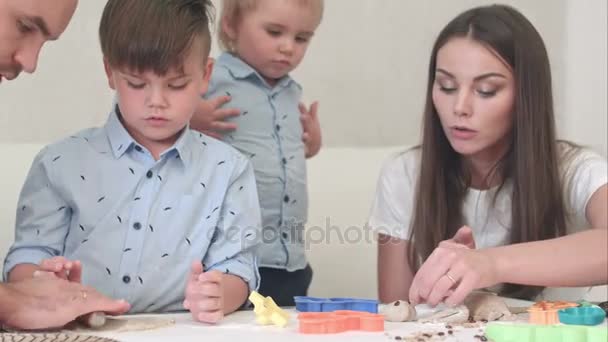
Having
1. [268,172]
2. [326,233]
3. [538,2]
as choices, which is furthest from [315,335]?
[538,2]

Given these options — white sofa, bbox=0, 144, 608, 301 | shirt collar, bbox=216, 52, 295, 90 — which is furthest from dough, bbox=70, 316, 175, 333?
white sofa, bbox=0, 144, 608, 301

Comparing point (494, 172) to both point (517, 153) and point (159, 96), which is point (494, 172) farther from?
point (159, 96)

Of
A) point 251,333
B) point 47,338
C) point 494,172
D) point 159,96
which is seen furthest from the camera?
point 494,172

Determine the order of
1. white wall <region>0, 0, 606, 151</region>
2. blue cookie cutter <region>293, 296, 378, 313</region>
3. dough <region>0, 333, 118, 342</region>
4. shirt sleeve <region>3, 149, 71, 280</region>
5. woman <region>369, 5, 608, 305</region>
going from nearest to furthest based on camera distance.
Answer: dough <region>0, 333, 118, 342</region> < blue cookie cutter <region>293, 296, 378, 313</region> < shirt sleeve <region>3, 149, 71, 280</region> < woman <region>369, 5, 608, 305</region> < white wall <region>0, 0, 606, 151</region>

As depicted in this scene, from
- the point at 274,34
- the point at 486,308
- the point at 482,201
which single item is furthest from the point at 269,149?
the point at 486,308

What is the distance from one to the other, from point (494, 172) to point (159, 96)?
21.1 inches

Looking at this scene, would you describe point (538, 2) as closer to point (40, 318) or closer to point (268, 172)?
point (268, 172)

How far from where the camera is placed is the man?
1016 mm

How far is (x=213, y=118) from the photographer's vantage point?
157cm

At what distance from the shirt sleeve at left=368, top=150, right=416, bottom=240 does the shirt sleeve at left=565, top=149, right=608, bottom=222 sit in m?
0.24

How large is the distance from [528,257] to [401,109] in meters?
1.11

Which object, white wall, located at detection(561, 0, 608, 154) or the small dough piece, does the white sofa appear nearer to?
white wall, located at detection(561, 0, 608, 154)

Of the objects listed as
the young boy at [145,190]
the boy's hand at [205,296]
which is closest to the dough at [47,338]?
the boy's hand at [205,296]

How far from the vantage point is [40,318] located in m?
1.01
